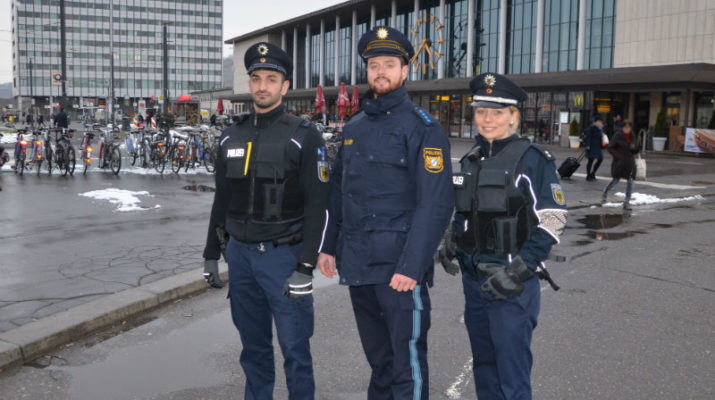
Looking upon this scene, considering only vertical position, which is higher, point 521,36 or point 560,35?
point 521,36

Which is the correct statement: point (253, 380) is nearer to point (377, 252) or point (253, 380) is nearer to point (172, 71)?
point (377, 252)

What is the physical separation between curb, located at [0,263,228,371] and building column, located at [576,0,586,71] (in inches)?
1493

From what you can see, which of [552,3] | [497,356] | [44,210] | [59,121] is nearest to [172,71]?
[552,3]

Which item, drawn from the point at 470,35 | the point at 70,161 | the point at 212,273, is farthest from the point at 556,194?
the point at 470,35

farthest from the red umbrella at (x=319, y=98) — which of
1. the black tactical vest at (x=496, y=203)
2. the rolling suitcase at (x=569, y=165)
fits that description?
the black tactical vest at (x=496, y=203)

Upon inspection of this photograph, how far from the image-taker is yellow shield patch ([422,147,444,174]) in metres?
3.12

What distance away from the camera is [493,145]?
3.35m

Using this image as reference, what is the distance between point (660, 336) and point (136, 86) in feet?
489

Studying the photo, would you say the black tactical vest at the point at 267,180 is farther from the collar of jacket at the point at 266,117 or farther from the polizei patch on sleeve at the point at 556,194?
the polizei patch on sleeve at the point at 556,194

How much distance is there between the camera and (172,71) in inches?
5709

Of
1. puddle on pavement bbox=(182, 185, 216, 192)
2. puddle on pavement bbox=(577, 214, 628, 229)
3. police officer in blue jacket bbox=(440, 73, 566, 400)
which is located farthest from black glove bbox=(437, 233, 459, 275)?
puddle on pavement bbox=(182, 185, 216, 192)

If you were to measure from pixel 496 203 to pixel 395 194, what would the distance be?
50 centimetres

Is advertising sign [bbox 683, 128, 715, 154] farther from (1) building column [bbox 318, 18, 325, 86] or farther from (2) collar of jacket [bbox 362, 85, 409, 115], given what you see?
(1) building column [bbox 318, 18, 325, 86]

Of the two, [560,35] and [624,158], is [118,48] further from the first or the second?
[624,158]
